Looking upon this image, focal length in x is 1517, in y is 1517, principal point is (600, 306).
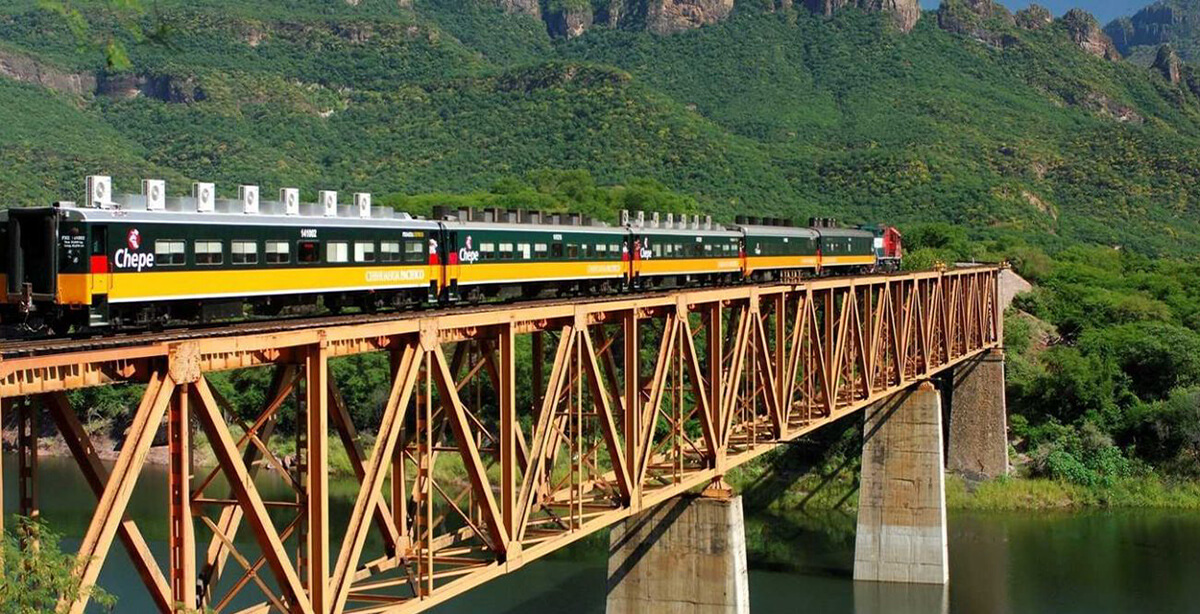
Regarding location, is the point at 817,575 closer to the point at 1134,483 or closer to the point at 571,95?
the point at 1134,483

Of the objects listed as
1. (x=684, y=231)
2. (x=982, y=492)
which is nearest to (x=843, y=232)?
(x=982, y=492)

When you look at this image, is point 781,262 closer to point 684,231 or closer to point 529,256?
point 684,231

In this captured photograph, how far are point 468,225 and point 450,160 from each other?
438 ft

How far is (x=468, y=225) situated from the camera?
34156mm

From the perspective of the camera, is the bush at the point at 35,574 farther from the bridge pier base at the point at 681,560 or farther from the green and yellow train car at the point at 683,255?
the green and yellow train car at the point at 683,255

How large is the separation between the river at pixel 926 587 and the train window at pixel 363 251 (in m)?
21.3

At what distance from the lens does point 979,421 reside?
73688mm

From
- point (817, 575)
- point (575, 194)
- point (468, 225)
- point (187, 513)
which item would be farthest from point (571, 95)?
point (187, 513)

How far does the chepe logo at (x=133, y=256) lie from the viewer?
73.2 feet

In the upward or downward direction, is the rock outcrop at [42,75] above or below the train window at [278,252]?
above

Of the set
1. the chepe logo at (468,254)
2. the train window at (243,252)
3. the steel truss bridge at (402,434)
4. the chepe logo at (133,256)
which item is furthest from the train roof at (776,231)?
the chepe logo at (133,256)

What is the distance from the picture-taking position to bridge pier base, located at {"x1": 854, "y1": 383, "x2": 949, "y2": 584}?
57031 millimetres

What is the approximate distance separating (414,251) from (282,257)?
5250mm

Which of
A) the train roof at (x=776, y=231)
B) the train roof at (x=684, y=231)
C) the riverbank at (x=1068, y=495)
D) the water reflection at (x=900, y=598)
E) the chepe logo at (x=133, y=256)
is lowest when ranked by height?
the water reflection at (x=900, y=598)
